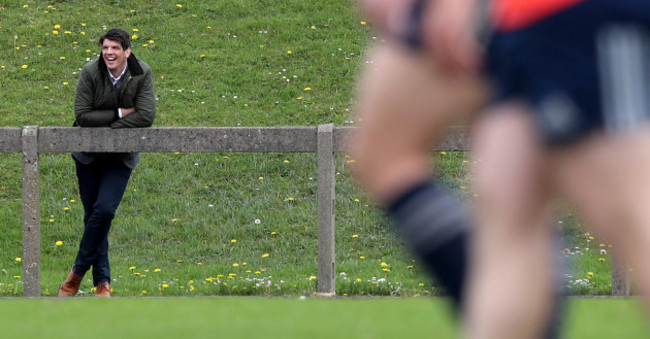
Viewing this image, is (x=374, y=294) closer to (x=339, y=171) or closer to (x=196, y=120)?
(x=339, y=171)

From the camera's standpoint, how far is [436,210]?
2422mm

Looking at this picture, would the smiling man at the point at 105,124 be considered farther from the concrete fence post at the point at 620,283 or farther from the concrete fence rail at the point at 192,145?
the concrete fence post at the point at 620,283

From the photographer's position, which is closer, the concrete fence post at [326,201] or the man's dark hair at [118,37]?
the concrete fence post at [326,201]

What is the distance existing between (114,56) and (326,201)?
6.76ft

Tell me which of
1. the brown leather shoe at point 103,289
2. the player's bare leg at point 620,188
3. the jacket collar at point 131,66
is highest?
the jacket collar at point 131,66

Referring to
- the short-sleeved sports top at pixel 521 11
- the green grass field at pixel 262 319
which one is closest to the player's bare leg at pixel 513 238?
the short-sleeved sports top at pixel 521 11

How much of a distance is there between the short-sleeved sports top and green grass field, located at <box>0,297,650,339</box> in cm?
263

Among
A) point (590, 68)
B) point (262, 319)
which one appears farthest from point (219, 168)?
point (590, 68)

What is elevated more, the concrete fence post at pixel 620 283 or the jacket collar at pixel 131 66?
the jacket collar at pixel 131 66

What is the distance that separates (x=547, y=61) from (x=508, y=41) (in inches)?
3.4

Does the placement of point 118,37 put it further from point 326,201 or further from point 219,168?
point 219,168

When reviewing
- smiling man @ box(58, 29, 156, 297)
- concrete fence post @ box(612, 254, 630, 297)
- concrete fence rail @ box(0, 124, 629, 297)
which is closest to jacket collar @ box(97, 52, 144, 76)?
smiling man @ box(58, 29, 156, 297)

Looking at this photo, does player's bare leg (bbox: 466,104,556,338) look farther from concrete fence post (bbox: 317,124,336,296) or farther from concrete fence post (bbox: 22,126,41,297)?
concrete fence post (bbox: 22,126,41,297)

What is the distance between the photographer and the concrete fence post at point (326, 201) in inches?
342
